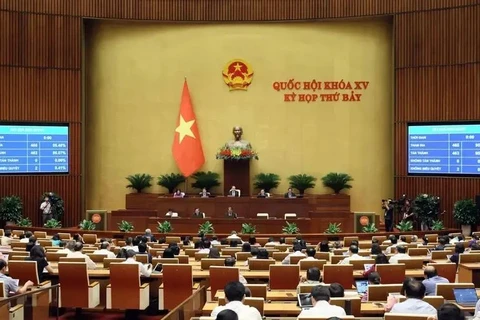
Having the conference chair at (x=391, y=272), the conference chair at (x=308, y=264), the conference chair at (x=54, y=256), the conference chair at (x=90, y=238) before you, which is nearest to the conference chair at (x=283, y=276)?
the conference chair at (x=308, y=264)

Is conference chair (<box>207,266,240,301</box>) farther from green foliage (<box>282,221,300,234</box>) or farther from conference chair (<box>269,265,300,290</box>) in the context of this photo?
green foliage (<box>282,221,300,234</box>)

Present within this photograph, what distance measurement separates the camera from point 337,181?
18.7 meters

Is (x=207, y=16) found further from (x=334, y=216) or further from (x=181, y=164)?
(x=334, y=216)

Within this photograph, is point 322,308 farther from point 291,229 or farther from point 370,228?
point 370,228

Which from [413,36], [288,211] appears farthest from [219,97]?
[413,36]

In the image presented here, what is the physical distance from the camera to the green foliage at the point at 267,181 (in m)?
19.0

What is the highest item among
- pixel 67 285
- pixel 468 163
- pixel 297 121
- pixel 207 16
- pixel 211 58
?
pixel 207 16

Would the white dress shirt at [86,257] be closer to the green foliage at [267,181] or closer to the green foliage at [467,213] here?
the green foliage at [267,181]

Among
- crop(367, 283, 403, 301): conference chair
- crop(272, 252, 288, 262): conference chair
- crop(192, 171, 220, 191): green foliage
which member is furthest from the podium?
crop(367, 283, 403, 301): conference chair

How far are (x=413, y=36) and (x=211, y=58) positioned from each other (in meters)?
6.37

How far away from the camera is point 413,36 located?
60.3 ft

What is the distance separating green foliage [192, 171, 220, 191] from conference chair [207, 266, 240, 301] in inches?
448

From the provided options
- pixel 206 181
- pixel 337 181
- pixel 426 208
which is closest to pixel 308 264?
pixel 426 208

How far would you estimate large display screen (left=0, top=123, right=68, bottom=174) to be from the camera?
1816cm
